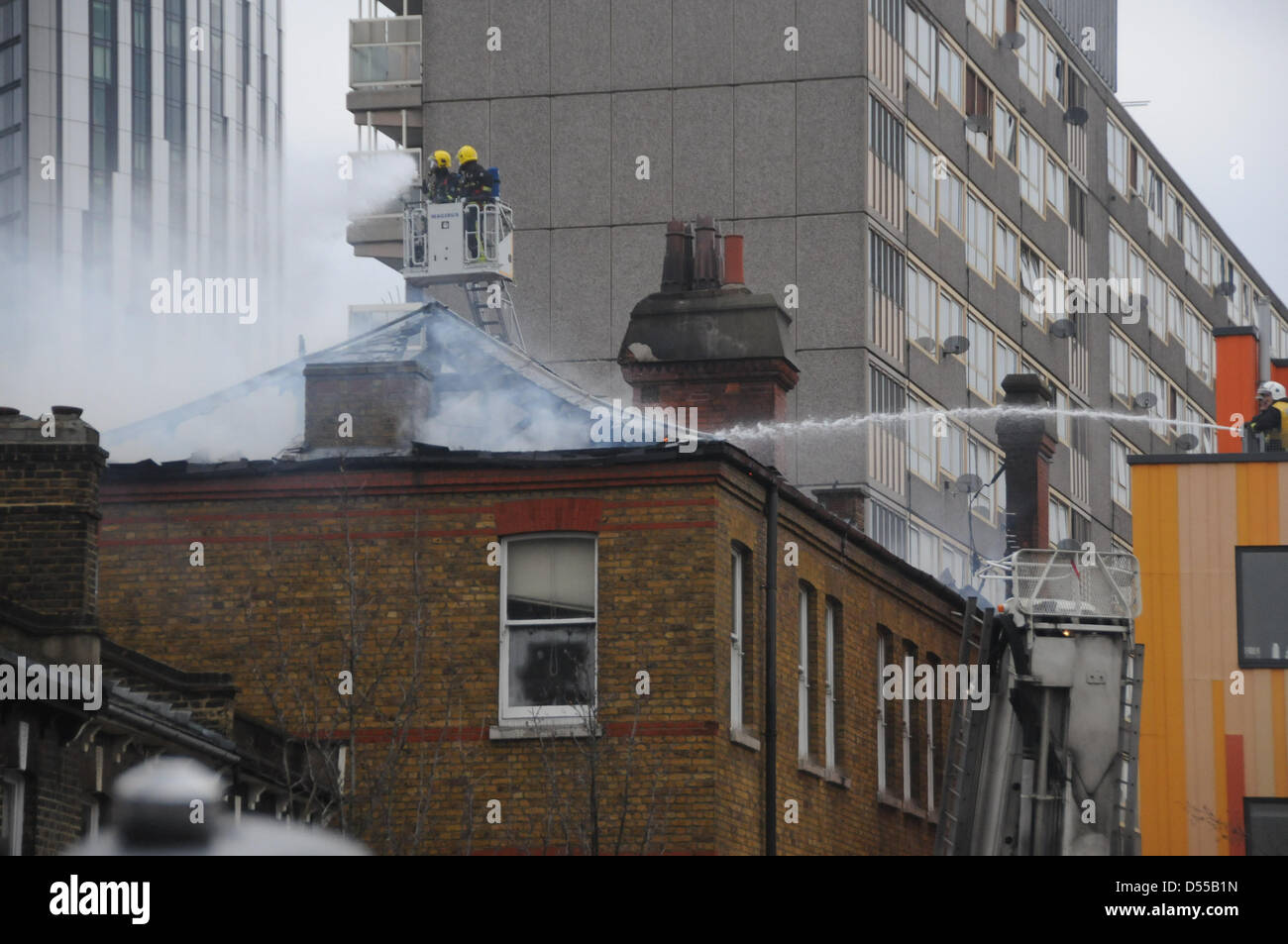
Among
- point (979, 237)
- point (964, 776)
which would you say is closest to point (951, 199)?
point (979, 237)

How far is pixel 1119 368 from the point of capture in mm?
67625

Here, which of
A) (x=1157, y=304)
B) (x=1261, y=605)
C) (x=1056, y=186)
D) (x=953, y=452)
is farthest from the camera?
(x=1157, y=304)

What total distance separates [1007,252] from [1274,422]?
28.8 m

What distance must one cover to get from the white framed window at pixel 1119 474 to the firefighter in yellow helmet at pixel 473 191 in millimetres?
29952

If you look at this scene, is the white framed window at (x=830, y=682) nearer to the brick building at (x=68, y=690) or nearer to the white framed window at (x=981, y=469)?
the brick building at (x=68, y=690)

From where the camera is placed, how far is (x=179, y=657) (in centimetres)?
2605

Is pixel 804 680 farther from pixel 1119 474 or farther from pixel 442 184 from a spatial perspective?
pixel 1119 474

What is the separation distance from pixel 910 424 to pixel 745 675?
2656 cm

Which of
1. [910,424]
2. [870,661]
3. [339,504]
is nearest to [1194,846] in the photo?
[870,661]

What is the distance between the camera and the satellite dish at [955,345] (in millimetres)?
54469

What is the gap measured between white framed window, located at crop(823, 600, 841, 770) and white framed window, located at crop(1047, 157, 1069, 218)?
35593mm

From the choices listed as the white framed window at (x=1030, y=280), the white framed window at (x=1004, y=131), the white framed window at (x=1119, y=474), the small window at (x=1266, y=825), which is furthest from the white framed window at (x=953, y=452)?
the small window at (x=1266, y=825)

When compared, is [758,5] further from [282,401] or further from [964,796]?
[964,796]

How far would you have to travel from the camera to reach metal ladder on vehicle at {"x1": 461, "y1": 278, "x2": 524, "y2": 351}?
39.1 metres
